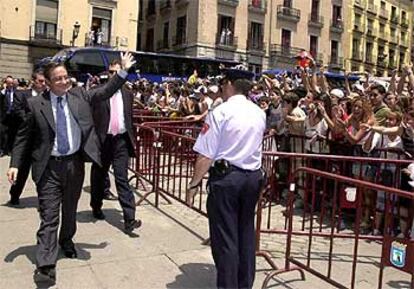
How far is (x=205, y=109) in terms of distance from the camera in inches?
464

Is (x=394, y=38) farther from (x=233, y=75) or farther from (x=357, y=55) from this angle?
(x=233, y=75)

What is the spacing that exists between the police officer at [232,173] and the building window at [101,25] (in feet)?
111

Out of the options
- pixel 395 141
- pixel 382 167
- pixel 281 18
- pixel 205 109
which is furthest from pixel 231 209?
pixel 281 18

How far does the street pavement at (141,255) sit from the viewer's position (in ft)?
14.5

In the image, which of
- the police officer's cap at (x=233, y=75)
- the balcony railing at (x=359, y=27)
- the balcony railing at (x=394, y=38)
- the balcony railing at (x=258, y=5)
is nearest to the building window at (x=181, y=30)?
the balcony railing at (x=258, y=5)

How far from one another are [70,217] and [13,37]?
104 feet

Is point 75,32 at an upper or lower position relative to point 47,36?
upper

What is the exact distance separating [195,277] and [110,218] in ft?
6.79

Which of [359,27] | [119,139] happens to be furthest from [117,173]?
[359,27]

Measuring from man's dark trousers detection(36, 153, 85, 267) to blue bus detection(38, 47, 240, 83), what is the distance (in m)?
19.8

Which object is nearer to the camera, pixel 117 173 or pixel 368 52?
pixel 117 173

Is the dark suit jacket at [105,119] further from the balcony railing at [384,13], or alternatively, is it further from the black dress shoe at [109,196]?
the balcony railing at [384,13]

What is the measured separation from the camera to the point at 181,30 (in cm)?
4297

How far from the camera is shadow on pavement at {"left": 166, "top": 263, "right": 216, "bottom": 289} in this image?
4.39 metres
